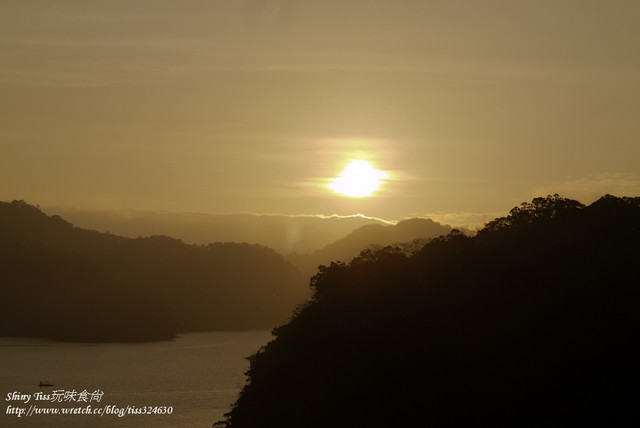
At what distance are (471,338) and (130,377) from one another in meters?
90.9

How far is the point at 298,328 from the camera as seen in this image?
2457 inches

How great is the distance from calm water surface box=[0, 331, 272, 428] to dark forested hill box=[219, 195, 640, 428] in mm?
A: 36182

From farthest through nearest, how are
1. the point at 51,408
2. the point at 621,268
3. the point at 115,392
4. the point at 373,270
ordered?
the point at 115,392 < the point at 51,408 < the point at 373,270 < the point at 621,268

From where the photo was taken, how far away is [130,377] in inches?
5281

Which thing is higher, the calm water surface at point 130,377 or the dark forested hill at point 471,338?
the dark forested hill at point 471,338

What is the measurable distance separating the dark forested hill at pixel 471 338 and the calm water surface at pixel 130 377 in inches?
1425

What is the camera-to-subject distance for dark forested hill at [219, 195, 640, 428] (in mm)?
51625

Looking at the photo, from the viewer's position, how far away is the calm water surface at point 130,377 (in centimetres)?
9369

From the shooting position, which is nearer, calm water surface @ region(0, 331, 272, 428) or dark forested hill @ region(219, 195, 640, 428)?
dark forested hill @ region(219, 195, 640, 428)

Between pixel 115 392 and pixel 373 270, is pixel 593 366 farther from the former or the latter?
pixel 115 392

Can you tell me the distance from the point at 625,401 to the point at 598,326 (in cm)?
630

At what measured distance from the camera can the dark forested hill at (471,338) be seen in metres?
51.6

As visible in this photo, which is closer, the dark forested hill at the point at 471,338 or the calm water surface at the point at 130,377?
the dark forested hill at the point at 471,338

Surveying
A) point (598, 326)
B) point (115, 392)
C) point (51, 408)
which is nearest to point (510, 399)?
point (598, 326)
